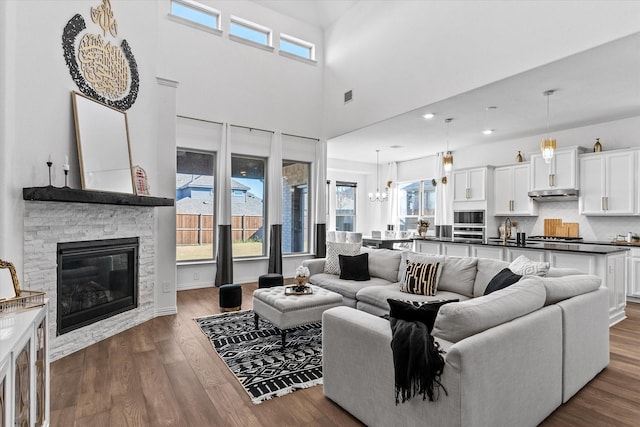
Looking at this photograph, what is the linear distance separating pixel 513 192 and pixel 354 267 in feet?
15.1

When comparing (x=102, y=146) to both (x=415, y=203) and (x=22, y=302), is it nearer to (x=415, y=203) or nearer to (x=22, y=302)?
(x=22, y=302)

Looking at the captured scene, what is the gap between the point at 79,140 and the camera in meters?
3.24

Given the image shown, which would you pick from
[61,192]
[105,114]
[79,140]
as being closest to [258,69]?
[105,114]

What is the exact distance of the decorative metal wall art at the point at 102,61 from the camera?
10.7 ft

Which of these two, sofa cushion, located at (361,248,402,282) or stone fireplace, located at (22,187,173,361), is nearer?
stone fireplace, located at (22,187,173,361)

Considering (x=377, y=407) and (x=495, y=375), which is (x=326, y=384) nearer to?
(x=377, y=407)

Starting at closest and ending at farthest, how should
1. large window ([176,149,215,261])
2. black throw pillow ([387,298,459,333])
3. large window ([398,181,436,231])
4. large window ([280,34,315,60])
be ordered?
1. black throw pillow ([387,298,459,333])
2. large window ([176,149,215,261])
3. large window ([280,34,315,60])
4. large window ([398,181,436,231])

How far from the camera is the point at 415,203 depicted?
9.72 m

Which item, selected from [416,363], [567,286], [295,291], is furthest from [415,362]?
[295,291]

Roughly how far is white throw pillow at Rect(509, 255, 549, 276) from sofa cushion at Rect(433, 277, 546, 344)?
3.49ft

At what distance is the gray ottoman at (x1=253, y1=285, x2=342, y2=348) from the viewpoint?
3105 millimetres

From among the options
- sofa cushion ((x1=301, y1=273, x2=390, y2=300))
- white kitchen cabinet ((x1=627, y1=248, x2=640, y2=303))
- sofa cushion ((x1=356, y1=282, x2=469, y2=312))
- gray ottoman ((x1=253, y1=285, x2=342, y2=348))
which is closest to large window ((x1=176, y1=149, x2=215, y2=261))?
sofa cushion ((x1=301, y1=273, x2=390, y2=300))

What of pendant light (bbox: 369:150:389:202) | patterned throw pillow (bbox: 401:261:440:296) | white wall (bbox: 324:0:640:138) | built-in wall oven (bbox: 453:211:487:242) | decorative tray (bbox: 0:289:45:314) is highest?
white wall (bbox: 324:0:640:138)

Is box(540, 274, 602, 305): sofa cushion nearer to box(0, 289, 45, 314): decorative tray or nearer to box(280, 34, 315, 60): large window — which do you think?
box(0, 289, 45, 314): decorative tray
